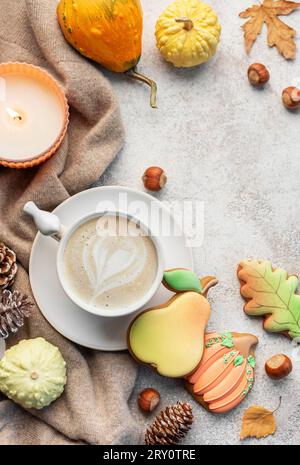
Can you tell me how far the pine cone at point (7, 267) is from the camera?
5.50 ft

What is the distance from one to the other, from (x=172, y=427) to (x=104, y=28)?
887mm

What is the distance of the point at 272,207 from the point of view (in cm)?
180

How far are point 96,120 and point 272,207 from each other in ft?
1.51

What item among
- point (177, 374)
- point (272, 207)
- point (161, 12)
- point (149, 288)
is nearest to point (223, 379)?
point (177, 374)

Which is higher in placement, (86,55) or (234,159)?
(86,55)

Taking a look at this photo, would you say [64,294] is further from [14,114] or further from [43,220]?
[14,114]

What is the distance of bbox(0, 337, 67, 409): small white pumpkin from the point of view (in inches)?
62.7

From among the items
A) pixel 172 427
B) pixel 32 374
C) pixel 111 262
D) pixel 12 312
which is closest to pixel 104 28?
pixel 111 262

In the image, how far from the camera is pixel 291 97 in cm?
180

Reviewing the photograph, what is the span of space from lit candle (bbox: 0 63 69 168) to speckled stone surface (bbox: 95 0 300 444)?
0.55ft

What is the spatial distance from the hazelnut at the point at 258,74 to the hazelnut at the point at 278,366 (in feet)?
2.10

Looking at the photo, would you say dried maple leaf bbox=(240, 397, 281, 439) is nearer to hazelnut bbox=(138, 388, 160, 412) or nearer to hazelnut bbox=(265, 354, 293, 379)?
hazelnut bbox=(265, 354, 293, 379)

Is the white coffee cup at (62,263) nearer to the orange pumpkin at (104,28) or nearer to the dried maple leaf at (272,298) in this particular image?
the dried maple leaf at (272,298)

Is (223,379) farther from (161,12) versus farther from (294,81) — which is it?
(161,12)
